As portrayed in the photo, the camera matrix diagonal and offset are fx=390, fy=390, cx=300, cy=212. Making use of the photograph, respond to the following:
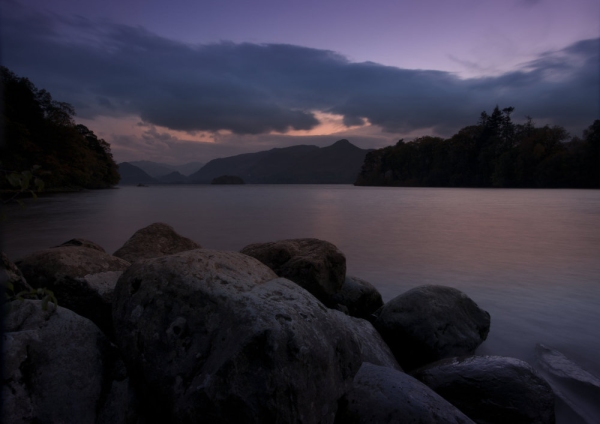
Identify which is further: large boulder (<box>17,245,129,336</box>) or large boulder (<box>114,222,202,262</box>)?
large boulder (<box>114,222,202,262</box>)

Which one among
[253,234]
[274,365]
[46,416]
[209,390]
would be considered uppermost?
[274,365]

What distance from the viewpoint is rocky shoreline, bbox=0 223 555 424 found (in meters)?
2.33

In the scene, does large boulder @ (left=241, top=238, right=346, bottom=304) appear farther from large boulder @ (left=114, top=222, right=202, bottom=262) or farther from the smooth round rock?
the smooth round rock

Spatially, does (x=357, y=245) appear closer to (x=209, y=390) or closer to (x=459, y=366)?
(x=459, y=366)

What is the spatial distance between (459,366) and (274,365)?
2.47m

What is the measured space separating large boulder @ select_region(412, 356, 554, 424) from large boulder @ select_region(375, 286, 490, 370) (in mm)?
837

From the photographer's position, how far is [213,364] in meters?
2.43

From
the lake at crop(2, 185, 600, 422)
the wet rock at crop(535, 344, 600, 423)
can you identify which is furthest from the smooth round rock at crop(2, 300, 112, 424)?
the wet rock at crop(535, 344, 600, 423)

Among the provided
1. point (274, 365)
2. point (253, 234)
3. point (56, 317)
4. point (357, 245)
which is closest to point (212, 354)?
point (274, 365)

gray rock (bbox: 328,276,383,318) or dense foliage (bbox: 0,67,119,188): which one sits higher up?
dense foliage (bbox: 0,67,119,188)

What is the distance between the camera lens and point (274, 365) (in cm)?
233

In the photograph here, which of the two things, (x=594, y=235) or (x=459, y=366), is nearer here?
(x=459, y=366)

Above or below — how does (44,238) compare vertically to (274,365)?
below

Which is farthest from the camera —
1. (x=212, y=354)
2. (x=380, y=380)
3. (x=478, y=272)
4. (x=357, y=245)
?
(x=357, y=245)
